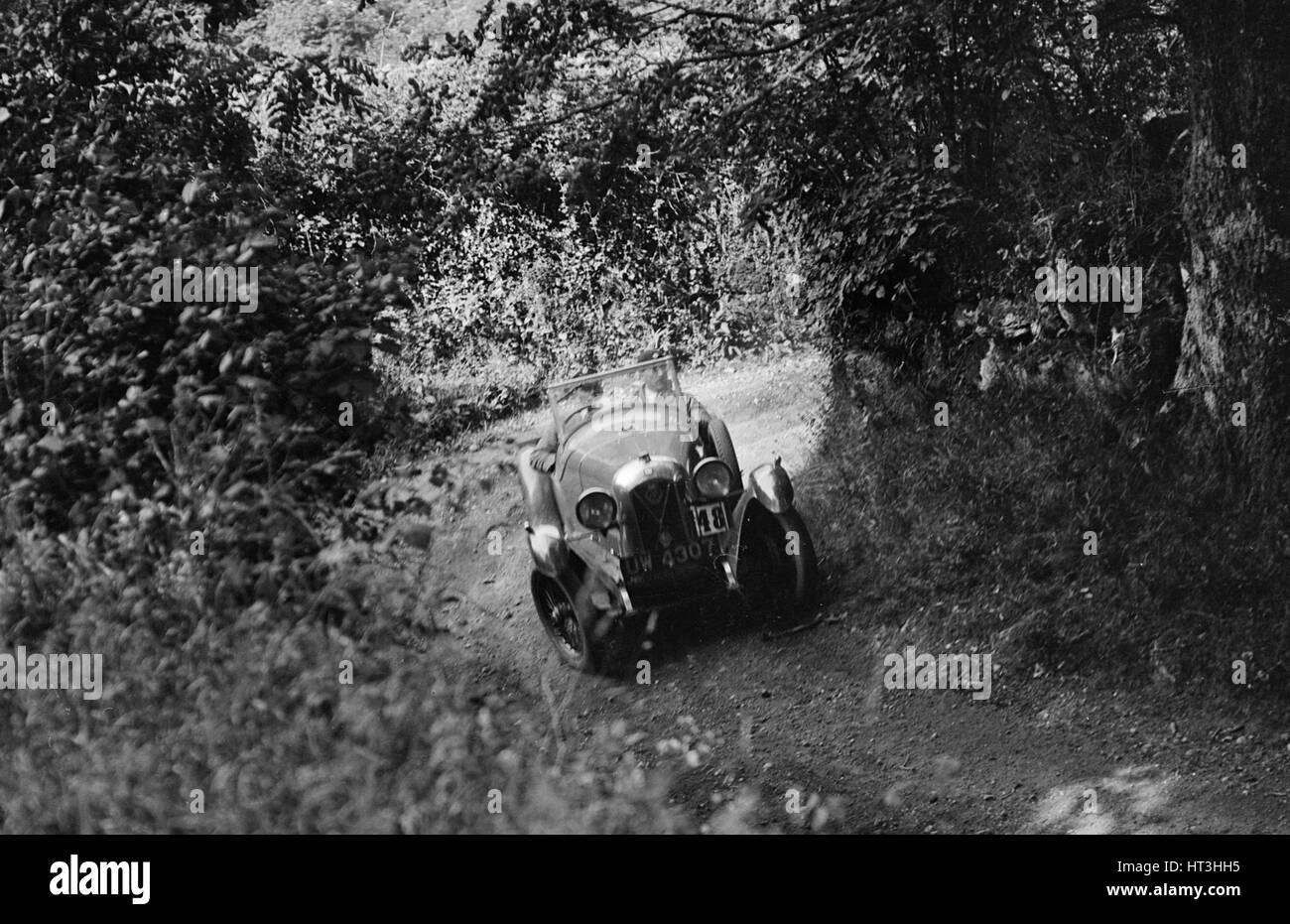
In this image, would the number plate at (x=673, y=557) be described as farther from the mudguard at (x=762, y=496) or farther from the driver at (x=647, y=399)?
the driver at (x=647, y=399)

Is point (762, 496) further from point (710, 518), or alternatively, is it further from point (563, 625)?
point (563, 625)

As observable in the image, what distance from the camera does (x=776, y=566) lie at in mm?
4809

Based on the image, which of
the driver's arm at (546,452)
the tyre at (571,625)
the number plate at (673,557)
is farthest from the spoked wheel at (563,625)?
the driver's arm at (546,452)

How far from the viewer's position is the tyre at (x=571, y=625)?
470cm

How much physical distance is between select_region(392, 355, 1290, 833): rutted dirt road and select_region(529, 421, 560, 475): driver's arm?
9 cm

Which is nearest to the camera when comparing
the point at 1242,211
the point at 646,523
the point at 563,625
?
the point at 646,523

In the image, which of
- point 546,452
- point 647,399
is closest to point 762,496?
point 647,399

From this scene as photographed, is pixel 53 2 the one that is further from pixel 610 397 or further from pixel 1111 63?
pixel 1111 63

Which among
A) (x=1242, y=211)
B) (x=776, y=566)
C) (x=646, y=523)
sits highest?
(x=1242, y=211)

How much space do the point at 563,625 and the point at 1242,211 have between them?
3.01 meters

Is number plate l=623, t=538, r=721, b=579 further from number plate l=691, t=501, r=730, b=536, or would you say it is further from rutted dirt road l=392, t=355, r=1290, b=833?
rutted dirt road l=392, t=355, r=1290, b=833

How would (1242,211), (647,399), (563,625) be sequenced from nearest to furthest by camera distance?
1. (563,625)
2. (647,399)
3. (1242,211)

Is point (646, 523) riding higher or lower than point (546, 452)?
lower

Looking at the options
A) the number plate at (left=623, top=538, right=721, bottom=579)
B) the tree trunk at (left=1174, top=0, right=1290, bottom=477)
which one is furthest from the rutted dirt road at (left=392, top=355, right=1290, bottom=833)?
the tree trunk at (left=1174, top=0, right=1290, bottom=477)
